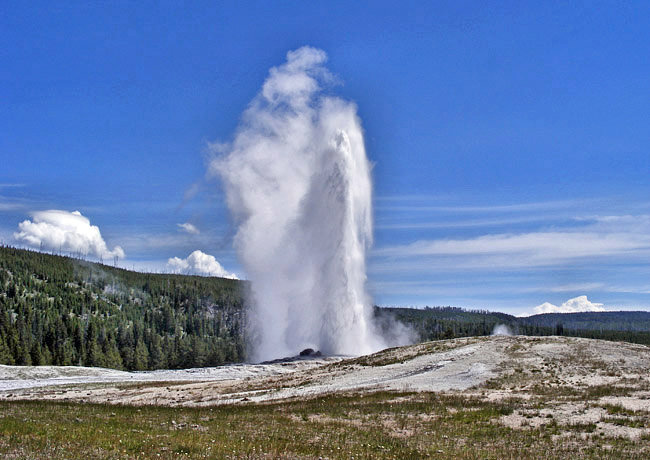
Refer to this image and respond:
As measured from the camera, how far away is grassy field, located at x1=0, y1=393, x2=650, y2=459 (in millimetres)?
16688

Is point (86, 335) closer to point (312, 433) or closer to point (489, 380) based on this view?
point (489, 380)

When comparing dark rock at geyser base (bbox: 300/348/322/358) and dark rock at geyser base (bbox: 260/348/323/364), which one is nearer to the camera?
dark rock at geyser base (bbox: 260/348/323/364)

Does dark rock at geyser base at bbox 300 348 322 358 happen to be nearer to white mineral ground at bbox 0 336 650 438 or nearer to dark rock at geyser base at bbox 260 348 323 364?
dark rock at geyser base at bbox 260 348 323 364

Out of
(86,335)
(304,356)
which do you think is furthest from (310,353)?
(86,335)

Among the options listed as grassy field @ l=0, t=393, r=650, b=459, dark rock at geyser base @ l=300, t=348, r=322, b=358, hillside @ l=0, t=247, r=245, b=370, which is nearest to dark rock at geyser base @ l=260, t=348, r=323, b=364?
dark rock at geyser base @ l=300, t=348, r=322, b=358

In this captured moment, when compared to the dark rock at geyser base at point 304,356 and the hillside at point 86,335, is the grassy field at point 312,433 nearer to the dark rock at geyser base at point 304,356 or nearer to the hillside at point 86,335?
the dark rock at geyser base at point 304,356

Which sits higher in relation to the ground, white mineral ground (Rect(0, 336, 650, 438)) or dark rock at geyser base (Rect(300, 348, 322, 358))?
white mineral ground (Rect(0, 336, 650, 438))

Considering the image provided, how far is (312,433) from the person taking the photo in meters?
21.4

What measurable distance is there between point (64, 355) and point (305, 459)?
115 m

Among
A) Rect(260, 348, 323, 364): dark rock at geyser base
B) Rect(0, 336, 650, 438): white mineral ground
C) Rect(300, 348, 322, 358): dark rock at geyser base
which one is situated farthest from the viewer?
Rect(300, 348, 322, 358): dark rock at geyser base

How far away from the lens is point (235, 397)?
38750 mm

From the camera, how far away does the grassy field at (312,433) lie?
54.7 ft

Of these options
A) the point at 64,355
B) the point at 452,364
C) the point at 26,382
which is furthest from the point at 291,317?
the point at 64,355

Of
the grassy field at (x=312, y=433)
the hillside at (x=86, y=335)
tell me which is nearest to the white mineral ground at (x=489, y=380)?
the grassy field at (x=312, y=433)
